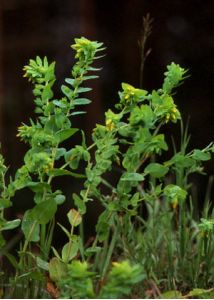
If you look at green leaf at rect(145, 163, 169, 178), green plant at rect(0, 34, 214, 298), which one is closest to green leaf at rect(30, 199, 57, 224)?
green plant at rect(0, 34, 214, 298)

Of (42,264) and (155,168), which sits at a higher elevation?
(155,168)

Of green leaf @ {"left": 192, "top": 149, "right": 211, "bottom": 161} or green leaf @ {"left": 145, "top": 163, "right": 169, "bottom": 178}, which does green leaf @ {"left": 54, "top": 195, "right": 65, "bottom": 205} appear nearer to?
green leaf @ {"left": 145, "top": 163, "right": 169, "bottom": 178}

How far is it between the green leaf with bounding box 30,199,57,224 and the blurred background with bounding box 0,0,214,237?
1.57 m

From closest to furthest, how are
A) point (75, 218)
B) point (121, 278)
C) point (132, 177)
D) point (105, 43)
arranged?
1. point (121, 278)
2. point (132, 177)
3. point (75, 218)
4. point (105, 43)

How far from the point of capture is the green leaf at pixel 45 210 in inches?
80.3

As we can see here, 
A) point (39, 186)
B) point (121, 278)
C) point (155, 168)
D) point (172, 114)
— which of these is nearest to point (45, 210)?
point (39, 186)

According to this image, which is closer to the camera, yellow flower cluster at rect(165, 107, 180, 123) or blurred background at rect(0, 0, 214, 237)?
yellow flower cluster at rect(165, 107, 180, 123)

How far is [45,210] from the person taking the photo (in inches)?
80.7

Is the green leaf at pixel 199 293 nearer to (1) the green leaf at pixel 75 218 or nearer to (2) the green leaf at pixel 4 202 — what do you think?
(1) the green leaf at pixel 75 218

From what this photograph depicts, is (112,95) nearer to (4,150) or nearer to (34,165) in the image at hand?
(4,150)

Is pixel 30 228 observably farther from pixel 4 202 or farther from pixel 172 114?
pixel 172 114

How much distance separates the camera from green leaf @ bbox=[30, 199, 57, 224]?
2.04m

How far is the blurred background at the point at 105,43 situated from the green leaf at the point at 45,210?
5.16ft

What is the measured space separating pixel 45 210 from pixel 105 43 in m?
1.87
